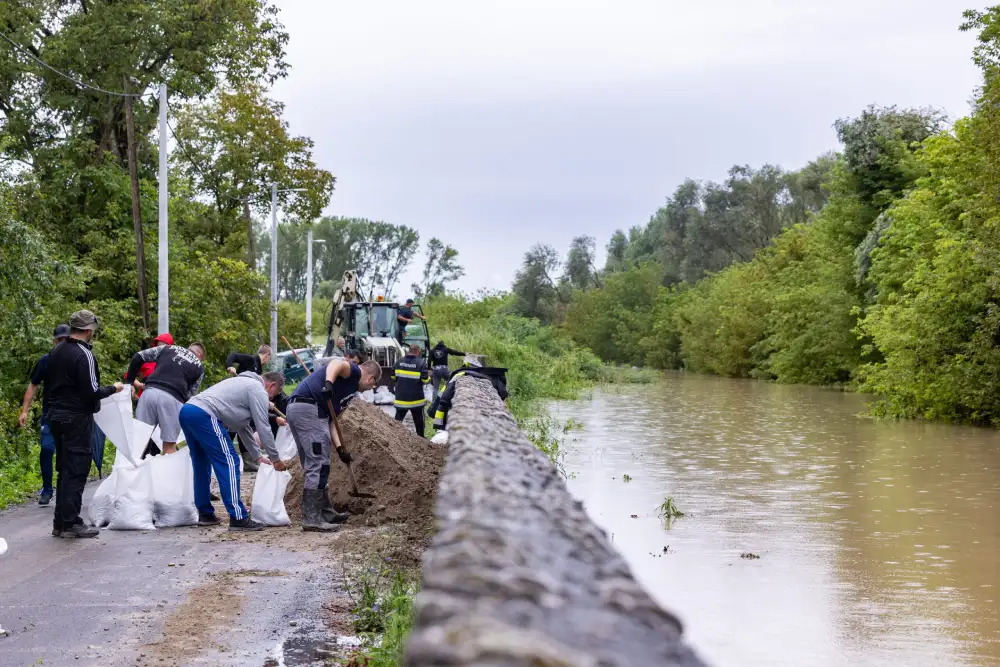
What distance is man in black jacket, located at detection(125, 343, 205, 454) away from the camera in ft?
39.0

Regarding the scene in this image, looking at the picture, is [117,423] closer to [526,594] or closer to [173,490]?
[173,490]

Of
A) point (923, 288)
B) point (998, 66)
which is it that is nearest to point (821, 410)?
point (923, 288)

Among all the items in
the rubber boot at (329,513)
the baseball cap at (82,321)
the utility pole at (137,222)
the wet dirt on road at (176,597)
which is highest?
the utility pole at (137,222)

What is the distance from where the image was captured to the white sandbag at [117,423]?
11336mm

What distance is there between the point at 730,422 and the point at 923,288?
5.89 meters

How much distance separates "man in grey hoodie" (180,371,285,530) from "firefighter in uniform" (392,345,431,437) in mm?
6129

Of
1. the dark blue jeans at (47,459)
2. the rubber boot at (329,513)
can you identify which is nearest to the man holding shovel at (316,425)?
the rubber boot at (329,513)

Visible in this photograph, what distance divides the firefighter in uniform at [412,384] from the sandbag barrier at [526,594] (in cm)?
1284

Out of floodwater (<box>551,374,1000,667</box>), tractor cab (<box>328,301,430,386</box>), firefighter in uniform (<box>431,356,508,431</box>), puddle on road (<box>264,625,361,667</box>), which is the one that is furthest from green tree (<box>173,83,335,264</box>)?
puddle on road (<box>264,625,361,667</box>)

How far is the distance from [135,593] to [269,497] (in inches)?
119

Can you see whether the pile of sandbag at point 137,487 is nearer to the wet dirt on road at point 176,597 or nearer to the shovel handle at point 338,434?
the wet dirt on road at point 176,597

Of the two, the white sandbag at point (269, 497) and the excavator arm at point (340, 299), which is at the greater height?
the excavator arm at point (340, 299)

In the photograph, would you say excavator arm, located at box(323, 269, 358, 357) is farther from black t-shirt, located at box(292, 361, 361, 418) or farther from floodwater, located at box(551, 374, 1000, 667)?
black t-shirt, located at box(292, 361, 361, 418)

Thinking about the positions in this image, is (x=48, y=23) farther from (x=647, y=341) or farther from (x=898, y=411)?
(x=647, y=341)
